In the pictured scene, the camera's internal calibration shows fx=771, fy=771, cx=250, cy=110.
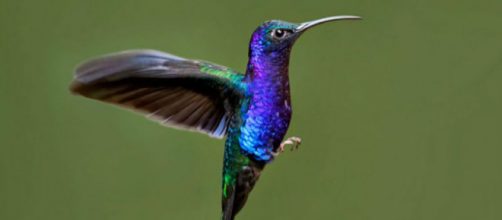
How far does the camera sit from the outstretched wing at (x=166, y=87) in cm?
67

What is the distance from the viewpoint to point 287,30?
691 millimetres

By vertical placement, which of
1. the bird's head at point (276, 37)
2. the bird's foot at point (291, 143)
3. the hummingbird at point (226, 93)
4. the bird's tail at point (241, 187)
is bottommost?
the bird's tail at point (241, 187)

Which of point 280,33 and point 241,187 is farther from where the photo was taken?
point 241,187

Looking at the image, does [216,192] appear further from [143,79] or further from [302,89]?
[143,79]

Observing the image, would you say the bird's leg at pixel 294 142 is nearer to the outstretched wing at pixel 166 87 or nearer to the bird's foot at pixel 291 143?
the bird's foot at pixel 291 143

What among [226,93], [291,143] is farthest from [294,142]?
[226,93]

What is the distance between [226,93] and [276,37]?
118 mm

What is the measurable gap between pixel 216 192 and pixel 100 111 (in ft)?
1.29

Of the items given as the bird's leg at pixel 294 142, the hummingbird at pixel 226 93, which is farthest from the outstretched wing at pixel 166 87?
the bird's leg at pixel 294 142

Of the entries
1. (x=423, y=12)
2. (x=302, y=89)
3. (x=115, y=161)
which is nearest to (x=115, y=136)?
(x=115, y=161)

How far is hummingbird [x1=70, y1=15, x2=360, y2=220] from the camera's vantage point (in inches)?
26.9

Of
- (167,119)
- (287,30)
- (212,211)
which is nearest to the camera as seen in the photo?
(287,30)

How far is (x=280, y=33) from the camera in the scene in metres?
0.69

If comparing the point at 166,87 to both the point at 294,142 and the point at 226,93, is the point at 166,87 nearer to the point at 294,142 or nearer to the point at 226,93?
the point at 226,93
